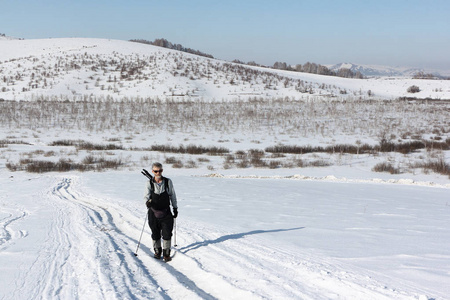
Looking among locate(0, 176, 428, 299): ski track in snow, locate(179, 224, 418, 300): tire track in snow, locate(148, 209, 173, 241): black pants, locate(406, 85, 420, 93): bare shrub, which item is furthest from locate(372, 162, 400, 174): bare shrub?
locate(406, 85, 420, 93): bare shrub

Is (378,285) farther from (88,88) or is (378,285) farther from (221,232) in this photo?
(88,88)

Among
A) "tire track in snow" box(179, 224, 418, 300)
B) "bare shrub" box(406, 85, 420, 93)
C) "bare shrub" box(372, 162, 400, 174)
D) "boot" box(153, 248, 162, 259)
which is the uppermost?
"bare shrub" box(406, 85, 420, 93)

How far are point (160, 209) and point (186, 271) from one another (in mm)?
1185

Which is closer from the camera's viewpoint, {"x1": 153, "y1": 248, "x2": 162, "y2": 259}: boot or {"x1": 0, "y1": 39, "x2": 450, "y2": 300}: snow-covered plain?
{"x1": 0, "y1": 39, "x2": 450, "y2": 300}: snow-covered plain

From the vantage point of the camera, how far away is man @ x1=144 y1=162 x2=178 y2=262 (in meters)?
6.34

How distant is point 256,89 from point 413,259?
40398mm

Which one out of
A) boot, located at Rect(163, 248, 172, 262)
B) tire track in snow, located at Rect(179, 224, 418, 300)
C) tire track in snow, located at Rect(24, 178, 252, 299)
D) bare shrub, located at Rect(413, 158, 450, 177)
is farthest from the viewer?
bare shrub, located at Rect(413, 158, 450, 177)

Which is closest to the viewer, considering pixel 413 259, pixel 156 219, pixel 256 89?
pixel 413 259

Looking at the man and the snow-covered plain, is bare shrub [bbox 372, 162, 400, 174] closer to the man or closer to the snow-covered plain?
the snow-covered plain

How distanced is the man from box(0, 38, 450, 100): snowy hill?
32.9m

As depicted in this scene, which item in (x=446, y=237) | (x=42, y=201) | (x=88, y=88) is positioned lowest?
(x=42, y=201)

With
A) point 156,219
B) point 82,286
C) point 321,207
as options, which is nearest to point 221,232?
point 156,219

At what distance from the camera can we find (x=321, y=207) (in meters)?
10.2

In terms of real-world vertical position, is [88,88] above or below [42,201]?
above
